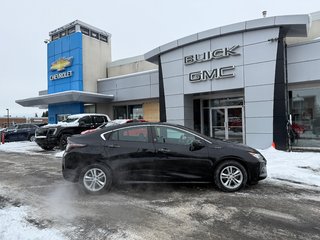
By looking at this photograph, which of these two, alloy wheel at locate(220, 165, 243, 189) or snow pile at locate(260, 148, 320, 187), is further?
snow pile at locate(260, 148, 320, 187)

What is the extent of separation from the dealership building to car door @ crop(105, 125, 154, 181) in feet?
28.1

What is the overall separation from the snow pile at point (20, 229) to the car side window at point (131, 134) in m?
2.37

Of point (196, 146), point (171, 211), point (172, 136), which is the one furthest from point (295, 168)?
point (171, 211)

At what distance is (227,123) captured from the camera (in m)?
16.2

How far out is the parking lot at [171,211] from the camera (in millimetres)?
4082

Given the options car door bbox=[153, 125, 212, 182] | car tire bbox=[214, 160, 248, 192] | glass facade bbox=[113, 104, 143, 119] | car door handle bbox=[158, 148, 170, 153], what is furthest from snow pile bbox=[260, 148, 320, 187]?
glass facade bbox=[113, 104, 143, 119]

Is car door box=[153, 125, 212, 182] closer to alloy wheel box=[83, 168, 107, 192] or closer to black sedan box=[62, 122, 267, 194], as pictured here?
black sedan box=[62, 122, 267, 194]

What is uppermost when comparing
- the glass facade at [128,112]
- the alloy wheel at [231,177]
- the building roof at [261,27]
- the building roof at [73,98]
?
the building roof at [261,27]

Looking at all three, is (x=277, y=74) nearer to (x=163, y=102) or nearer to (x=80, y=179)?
(x=163, y=102)

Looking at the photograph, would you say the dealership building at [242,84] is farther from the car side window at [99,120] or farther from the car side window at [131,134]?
the car side window at [131,134]

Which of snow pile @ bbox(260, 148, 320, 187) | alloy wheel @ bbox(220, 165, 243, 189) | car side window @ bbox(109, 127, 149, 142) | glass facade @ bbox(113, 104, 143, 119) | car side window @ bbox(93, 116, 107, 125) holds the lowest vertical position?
snow pile @ bbox(260, 148, 320, 187)

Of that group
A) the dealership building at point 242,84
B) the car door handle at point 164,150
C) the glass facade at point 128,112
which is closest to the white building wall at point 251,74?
the dealership building at point 242,84

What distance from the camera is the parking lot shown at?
408 cm

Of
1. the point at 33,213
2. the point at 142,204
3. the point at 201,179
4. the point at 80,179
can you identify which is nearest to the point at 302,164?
the point at 201,179
